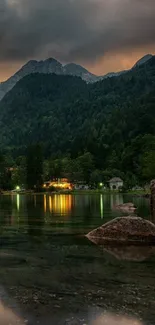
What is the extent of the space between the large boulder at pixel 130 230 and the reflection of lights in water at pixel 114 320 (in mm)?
16396

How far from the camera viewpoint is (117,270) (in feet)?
65.2

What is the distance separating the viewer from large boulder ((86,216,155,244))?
97.1ft

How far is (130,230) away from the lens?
29922mm

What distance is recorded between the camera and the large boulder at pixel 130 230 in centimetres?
2959

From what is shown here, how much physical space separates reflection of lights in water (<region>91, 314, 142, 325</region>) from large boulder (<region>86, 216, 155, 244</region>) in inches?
645

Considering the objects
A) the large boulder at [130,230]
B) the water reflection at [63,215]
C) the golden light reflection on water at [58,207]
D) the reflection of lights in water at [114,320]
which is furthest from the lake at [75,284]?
the golden light reflection on water at [58,207]

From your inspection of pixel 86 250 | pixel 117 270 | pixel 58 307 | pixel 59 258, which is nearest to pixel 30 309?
pixel 58 307

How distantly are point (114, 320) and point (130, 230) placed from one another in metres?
17.4

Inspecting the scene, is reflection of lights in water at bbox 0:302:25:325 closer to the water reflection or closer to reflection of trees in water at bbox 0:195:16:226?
the water reflection

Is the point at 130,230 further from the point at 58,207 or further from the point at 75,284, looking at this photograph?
the point at 58,207

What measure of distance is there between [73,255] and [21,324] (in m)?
11.8

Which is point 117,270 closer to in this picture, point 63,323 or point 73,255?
point 73,255

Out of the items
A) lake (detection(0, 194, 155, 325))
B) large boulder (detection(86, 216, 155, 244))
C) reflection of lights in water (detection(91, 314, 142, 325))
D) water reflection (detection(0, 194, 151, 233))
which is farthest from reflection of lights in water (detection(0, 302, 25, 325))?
water reflection (detection(0, 194, 151, 233))

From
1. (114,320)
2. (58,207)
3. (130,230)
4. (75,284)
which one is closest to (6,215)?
(58,207)
